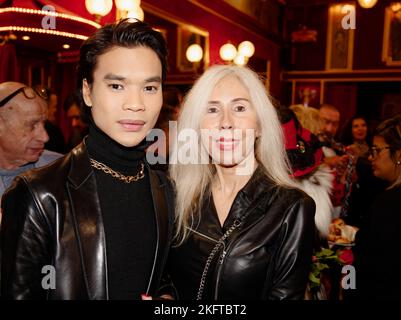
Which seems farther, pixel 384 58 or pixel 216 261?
pixel 384 58

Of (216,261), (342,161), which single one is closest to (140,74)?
(216,261)

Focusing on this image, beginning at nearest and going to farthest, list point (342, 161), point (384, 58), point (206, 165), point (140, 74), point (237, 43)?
point (140, 74) → point (206, 165) → point (342, 161) → point (237, 43) → point (384, 58)

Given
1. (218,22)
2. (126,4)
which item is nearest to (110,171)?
(126,4)

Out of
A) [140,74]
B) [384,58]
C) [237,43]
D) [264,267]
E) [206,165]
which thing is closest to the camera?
[140,74]

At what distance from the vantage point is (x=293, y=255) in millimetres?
1445

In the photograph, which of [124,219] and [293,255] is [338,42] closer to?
[293,255]

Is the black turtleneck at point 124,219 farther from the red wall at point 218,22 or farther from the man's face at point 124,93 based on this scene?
the red wall at point 218,22

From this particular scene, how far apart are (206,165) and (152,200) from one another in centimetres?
49

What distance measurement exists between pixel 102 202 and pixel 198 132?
0.64 metres

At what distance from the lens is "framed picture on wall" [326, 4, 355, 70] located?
10.6 meters

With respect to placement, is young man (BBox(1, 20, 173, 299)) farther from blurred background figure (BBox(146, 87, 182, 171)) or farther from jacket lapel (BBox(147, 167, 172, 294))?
blurred background figure (BBox(146, 87, 182, 171))

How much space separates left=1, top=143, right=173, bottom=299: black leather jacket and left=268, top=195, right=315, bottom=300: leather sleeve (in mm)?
664

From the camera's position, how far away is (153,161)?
2.91 m
